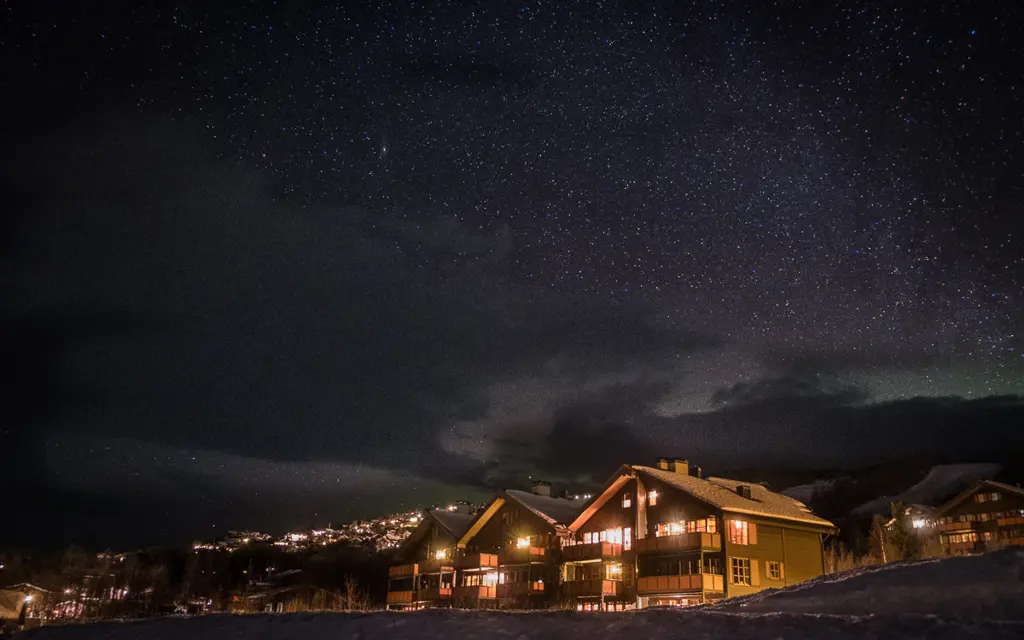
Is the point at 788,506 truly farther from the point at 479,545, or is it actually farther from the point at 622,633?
the point at 622,633

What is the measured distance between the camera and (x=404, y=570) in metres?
66.8

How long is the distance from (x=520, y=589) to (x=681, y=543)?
1625cm

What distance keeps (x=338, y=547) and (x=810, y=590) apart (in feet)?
476

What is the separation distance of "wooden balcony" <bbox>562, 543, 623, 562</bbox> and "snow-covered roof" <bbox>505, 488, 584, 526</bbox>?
2988 millimetres

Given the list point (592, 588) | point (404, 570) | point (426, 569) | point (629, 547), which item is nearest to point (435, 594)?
point (426, 569)

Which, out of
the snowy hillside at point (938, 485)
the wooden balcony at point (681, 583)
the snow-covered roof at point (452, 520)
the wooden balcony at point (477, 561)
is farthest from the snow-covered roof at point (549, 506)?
the snowy hillside at point (938, 485)

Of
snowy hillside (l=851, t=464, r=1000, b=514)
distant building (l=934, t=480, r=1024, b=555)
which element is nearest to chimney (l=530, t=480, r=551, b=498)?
distant building (l=934, t=480, r=1024, b=555)

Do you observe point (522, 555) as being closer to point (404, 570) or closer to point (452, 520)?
point (452, 520)

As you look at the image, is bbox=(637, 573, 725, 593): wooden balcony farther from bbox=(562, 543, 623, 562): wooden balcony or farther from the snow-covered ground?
the snow-covered ground

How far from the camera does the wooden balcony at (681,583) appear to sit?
141ft

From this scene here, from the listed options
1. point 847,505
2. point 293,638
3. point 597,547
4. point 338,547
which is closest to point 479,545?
point 597,547

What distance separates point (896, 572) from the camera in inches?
662

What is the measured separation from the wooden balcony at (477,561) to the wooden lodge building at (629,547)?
0.28 ft

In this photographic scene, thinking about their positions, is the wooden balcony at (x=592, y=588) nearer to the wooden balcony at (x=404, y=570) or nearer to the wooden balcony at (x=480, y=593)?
the wooden balcony at (x=480, y=593)
